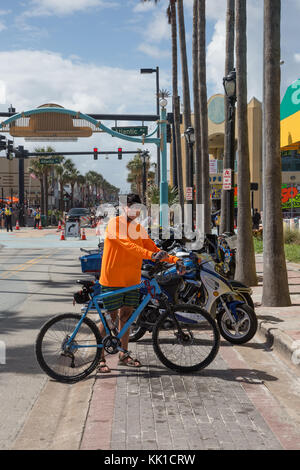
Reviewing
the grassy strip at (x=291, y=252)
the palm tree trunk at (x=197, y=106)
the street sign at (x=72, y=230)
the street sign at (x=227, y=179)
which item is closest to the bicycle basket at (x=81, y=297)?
the street sign at (x=227, y=179)

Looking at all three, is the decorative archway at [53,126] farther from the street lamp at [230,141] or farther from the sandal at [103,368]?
the sandal at [103,368]

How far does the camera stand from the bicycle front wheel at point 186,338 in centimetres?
569

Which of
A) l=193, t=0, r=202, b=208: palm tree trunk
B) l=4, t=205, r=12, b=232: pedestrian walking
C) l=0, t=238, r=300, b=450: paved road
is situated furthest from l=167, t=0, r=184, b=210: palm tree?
l=0, t=238, r=300, b=450: paved road

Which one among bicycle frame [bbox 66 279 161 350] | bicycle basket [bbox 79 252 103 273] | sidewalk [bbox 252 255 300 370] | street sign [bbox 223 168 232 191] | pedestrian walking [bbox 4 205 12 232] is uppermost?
street sign [bbox 223 168 232 191]

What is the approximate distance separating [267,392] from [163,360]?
1154 mm

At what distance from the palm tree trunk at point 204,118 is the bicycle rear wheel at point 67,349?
13.0 metres

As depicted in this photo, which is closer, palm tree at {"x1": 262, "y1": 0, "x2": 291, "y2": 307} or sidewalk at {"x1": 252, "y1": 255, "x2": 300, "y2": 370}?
sidewalk at {"x1": 252, "y1": 255, "x2": 300, "y2": 370}

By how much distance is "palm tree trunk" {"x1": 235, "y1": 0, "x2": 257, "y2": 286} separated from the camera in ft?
37.3

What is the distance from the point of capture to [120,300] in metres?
5.75

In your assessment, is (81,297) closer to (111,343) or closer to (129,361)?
(111,343)

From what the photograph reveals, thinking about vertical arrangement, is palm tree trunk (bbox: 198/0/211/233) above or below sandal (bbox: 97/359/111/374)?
above

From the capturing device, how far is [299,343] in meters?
6.46

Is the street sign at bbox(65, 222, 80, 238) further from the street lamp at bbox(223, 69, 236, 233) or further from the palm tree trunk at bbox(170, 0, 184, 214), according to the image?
the street lamp at bbox(223, 69, 236, 233)

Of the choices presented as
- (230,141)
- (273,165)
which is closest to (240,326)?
(273,165)
